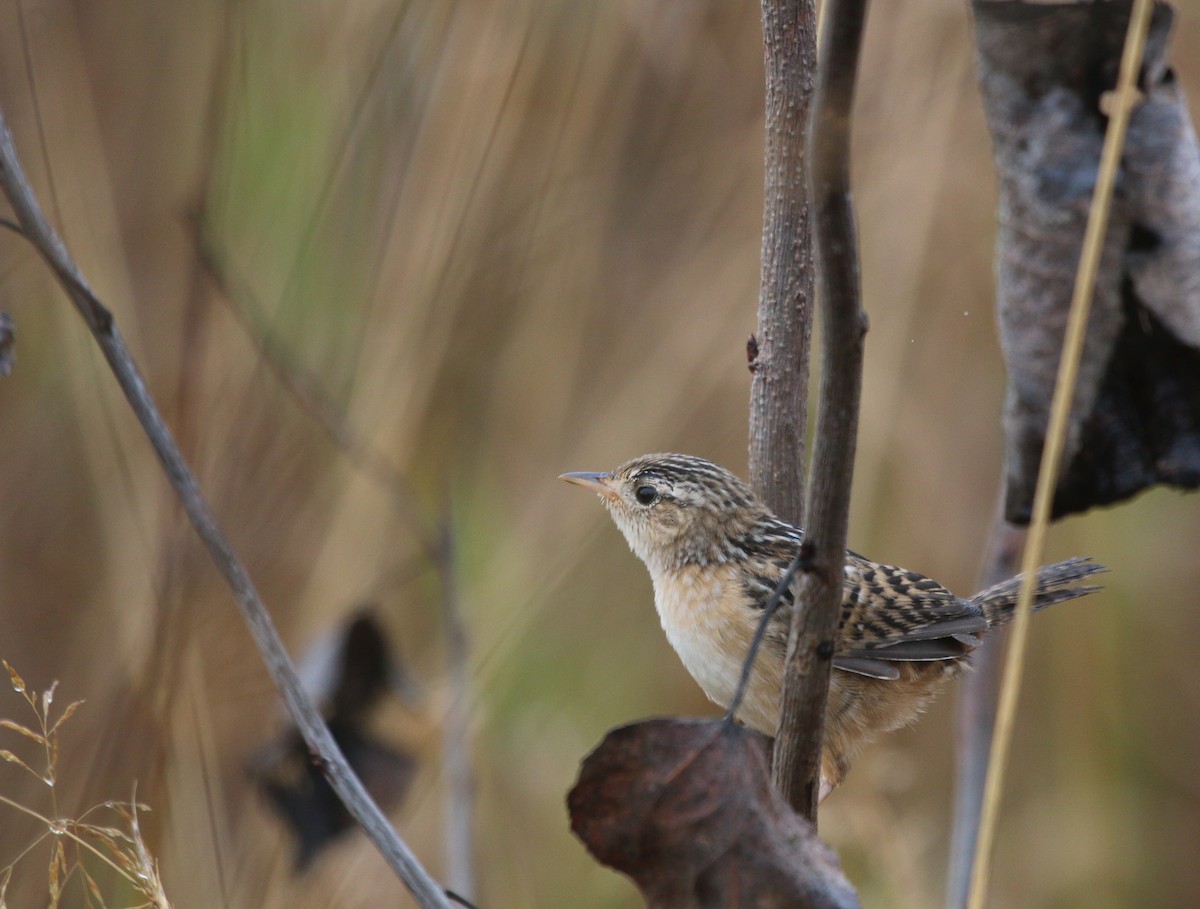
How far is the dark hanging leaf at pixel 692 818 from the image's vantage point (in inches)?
63.9

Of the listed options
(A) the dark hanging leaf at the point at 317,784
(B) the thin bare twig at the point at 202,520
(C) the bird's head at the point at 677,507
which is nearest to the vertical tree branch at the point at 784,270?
(C) the bird's head at the point at 677,507

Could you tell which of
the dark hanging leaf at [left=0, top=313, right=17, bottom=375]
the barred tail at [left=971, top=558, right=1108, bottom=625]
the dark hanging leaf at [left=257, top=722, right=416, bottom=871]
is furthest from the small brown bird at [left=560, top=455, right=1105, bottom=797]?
the dark hanging leaf at [left=0, top=313, right=17, bottom=375]

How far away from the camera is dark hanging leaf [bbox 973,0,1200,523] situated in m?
1.49

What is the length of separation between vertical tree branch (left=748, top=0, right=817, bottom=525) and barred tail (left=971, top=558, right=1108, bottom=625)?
2.50 feet

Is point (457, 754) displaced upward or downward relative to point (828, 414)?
downward

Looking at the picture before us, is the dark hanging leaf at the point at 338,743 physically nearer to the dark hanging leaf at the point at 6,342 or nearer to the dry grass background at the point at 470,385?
the dry grass background at the point at 470,385

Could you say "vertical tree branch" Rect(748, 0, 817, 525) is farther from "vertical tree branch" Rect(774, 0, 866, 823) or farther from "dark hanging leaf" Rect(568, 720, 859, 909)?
"dark hanging leaf" Rect(568, 720, 859, 909)

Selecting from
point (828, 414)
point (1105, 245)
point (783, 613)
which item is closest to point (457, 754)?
point (783, 613)

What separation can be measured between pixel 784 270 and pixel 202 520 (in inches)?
48.2

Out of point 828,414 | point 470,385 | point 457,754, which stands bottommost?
point 457,754

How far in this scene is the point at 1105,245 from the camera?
153 centimetres

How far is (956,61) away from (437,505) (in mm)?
2511

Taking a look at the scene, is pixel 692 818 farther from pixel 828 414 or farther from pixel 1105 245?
pixel 1105 245

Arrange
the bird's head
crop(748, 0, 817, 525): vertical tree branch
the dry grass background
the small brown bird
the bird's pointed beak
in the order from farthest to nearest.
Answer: the dry grass background → the bird's pointed beak → the bird's head → the small brown bird → crop(748, 0, 817, 525): vertical tree branch
